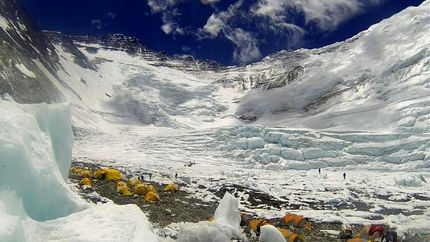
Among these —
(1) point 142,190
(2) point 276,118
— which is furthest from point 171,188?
(2) point 276,118

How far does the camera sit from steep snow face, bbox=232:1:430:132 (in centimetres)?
7900

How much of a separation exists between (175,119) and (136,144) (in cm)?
5732

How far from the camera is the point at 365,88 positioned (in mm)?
108625

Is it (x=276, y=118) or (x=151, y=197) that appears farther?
(x=276, y=118)

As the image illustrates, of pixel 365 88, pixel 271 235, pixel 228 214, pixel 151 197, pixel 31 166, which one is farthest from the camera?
pixel 365 88

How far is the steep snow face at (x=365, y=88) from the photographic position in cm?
7900

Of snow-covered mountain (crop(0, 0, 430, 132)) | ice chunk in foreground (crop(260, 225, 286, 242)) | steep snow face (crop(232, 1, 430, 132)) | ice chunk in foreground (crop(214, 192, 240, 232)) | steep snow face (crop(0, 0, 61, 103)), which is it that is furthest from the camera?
snow-covered mountain (crop(0, 0, 430, 132))

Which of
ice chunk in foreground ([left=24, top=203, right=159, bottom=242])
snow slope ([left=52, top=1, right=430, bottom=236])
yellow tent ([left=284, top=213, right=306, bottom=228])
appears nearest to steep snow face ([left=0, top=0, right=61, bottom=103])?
snow slope ([left=52, top=1, right=430, bottom=236])

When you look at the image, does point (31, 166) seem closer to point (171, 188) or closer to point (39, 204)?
point (39, 204)

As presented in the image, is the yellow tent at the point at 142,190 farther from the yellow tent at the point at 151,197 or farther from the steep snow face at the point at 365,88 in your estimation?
the steep snow face at the point at 365,88

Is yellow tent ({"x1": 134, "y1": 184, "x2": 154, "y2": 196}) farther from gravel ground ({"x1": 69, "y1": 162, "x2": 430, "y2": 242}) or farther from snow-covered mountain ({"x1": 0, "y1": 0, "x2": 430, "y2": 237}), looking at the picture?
snow-covered mountain ({"x1": 0, "y1": 0, "x2": 430, "y2": 237})

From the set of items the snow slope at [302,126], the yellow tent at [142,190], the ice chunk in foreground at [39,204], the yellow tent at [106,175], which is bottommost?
the ice chunk in foreground at [39,204]

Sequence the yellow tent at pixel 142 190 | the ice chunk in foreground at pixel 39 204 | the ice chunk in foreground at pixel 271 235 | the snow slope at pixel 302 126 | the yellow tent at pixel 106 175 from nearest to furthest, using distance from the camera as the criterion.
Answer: the ice chunk in foreground at pixel 39 204 < the ice chunk in foreground at pixel 271 235 < the yellow tent at pixel 142 190 < the yellow tent at pixel 106 175 < the snow slope at pixel 302 126

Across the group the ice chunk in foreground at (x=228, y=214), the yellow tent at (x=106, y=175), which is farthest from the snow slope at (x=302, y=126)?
the ice chunk in foreground at (x=228, y=214)
